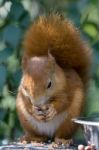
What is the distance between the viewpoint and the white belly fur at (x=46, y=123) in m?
2.41

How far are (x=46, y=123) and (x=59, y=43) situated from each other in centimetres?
24

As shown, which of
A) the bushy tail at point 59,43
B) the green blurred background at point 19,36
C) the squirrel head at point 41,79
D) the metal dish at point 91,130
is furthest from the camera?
the green blurred background at point 19,36

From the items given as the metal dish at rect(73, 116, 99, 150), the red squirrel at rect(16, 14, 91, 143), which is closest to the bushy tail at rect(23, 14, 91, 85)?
the red squirrel at rect(16, 14, 91, 143)

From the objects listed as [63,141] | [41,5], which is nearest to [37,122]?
[63,141]

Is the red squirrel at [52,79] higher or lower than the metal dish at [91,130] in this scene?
higher

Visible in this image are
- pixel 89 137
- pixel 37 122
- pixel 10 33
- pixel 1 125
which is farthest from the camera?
pixel 1 125

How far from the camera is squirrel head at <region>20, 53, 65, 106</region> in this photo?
91.0 inches

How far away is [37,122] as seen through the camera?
241 cm

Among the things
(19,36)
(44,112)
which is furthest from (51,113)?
(19,36)

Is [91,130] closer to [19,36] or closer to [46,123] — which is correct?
[46,123]

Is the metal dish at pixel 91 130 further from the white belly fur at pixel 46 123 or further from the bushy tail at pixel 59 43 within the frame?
the bushy tail at pixel 59 43

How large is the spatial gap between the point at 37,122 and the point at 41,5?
66cm

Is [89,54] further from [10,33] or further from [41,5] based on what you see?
[41,5]

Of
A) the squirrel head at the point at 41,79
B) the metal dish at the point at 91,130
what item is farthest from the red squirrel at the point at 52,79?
the metal dish at the point at 91,130
